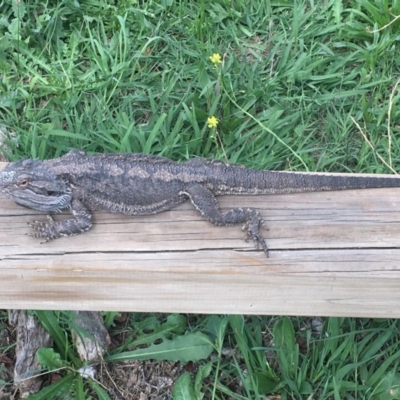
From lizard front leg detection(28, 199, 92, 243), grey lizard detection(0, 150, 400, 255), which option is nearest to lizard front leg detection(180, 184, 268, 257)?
grey lizard detection(0, 150, 400, 255)

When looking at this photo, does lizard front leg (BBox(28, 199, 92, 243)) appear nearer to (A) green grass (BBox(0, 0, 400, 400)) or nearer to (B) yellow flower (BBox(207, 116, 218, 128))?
(A) green grass (BBox(0, 0, 400, 400))

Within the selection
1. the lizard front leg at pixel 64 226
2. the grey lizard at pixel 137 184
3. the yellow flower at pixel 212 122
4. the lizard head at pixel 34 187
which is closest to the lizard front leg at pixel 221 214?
the grey lizard at pixel 137 184

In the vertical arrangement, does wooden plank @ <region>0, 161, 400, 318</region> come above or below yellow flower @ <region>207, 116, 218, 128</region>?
below

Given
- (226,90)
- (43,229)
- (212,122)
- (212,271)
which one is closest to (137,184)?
(43,229)

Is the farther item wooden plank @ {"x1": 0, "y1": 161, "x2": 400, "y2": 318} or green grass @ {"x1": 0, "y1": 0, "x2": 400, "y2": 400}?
green grass @ {"x1": 0, "y1": 0, "x2": 400, "y2": 400}

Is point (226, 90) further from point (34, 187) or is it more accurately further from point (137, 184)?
point (34, 187)

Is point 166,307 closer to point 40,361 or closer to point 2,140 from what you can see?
point 40,361

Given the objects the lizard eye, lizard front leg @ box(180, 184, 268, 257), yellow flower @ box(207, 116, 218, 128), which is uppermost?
yellow flower @ box(207, 116, 218, 128)

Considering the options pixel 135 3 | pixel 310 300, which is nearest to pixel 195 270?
pixel 310 300

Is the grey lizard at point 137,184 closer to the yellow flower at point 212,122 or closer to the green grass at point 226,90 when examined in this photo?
the yellow flower at point 212,122
